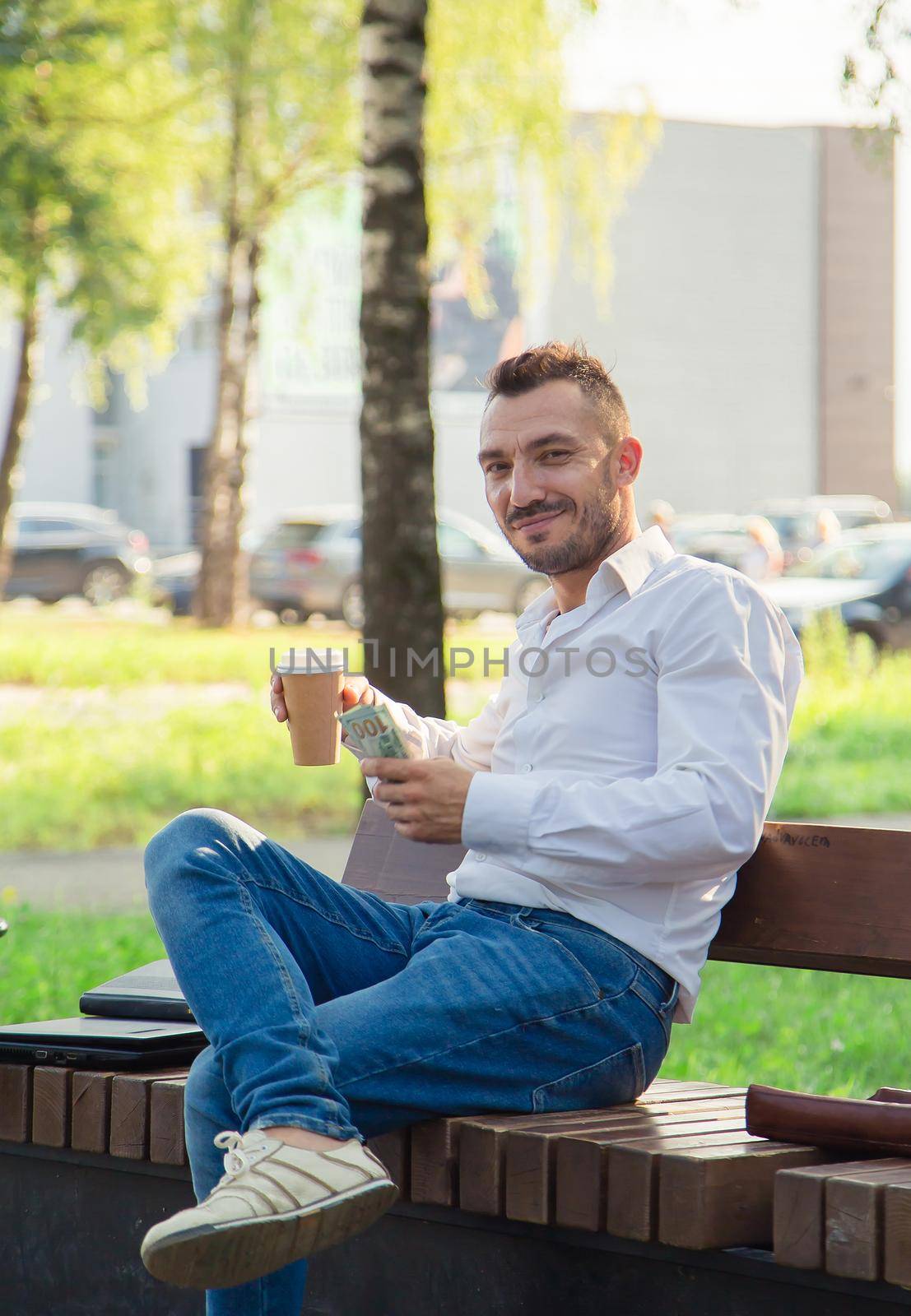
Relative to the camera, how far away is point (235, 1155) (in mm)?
2441

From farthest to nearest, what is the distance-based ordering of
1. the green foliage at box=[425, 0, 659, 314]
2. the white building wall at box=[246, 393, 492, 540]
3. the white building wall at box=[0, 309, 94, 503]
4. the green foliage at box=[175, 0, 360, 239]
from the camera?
1. the white building wall at box=[0, 309, 94, 503]
2. the white building wall at box=[246, 393, 492, 540]
3. the green foliage at box=[175, 0, 360, 239]
4. the green foliage at box=[425, 0, 659, 314]

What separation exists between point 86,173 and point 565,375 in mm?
12901

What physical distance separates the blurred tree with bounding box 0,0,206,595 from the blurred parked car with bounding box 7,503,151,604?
1054 centimetres

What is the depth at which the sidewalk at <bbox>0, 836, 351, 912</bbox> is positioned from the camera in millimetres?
7863

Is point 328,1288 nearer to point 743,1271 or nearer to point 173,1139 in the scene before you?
point 173,1139

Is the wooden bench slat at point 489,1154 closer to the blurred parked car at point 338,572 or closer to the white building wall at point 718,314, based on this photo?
the blurred parked car at point 338,572

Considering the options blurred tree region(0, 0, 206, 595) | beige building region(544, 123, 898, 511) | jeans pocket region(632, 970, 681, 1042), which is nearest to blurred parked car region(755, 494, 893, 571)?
beige building region(544, 123, 898, 511)

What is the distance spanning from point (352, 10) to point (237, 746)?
789 cm

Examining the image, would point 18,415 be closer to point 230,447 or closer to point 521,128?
point 230,447

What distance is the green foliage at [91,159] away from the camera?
14242 mm

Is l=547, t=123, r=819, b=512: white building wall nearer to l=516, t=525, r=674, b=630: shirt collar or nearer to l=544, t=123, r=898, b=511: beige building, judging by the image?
l=544, t=123, r=898, b=511: beige building

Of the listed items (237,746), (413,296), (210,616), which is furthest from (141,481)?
(413,296)

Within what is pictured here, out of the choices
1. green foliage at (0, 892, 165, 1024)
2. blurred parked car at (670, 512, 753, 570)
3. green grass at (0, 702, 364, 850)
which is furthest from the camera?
blurred parked car at (670, 512, 753, 570)

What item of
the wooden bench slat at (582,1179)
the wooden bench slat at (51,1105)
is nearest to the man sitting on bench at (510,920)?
the wooden bench slat at (582,1179)
